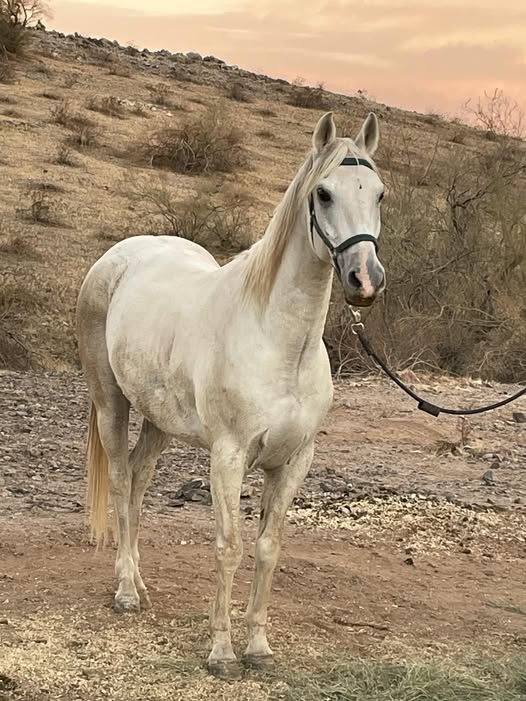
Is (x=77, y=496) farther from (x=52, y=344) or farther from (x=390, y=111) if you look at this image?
(x=390, y=111)

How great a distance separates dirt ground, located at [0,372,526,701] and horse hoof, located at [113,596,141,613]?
0.06 m

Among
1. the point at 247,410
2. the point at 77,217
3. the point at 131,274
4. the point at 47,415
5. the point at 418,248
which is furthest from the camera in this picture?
the point at 77,217

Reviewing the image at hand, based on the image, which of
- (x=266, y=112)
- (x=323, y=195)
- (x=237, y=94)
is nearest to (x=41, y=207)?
(x=323, y=195)

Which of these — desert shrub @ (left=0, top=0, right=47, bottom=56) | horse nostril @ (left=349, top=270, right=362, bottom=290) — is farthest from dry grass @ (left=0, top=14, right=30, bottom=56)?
horse nostril @ (left=349, top=270, right=362, bottom=290)

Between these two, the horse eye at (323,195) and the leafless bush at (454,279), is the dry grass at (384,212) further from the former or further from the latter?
the horse eye at (323,195)

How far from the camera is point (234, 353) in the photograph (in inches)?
166

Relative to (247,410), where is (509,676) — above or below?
below

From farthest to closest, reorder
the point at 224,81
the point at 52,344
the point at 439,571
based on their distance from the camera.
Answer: the point at 224,81
the point at 52,344
the point at 439,571

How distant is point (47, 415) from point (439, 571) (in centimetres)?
409

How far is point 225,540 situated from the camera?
4270 millimetres

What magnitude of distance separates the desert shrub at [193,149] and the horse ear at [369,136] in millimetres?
18137

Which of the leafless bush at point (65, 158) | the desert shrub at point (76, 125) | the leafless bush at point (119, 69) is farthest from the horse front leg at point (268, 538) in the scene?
the leafless bush at point (119, 69)

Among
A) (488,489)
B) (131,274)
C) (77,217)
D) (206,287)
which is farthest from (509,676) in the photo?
(77,217)

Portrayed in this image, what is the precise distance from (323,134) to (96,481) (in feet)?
8.03
